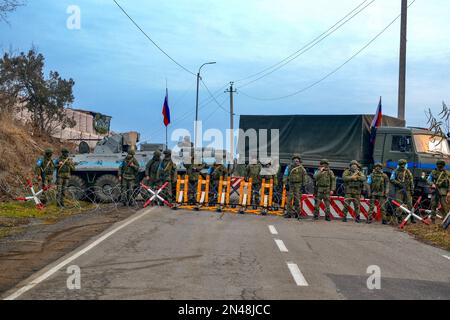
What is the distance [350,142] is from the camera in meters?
21.7

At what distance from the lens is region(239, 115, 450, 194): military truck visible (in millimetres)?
19266

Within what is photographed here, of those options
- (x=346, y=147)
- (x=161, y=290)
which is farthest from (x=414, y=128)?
(x=161, y=290)

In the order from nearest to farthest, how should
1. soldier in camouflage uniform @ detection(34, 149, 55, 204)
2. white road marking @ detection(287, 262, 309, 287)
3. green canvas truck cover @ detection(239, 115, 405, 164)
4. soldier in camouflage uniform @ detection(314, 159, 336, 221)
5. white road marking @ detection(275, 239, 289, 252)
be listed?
white road marking @ detection(287, 262, 309, 287) < white road marking @ detection(275, 239, 289, 252) < soldier in camouflage uniform @ detection(314, 159, 336, 221) < soldier in camouflage uniform @ detection(34, 149, 55, 204) < green canvas truck cover @ detection(239, 115, 405, 164)

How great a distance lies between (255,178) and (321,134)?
17.2 ft

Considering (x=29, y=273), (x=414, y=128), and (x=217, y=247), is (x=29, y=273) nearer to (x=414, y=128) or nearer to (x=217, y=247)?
(x=217, y=247)

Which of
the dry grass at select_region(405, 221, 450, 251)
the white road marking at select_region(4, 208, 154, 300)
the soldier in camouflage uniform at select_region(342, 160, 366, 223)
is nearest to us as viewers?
the white road marking at select_region(4, 208, 154, 300)

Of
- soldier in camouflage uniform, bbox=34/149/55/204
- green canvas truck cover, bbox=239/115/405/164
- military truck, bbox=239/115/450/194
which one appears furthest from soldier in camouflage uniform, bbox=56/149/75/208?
green canvas truck cover, bbox=239/115/405/164

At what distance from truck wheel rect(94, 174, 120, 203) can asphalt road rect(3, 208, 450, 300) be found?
637 cm

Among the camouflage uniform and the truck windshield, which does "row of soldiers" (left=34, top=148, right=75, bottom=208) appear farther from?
the truck windshield

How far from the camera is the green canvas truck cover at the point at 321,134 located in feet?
70.8

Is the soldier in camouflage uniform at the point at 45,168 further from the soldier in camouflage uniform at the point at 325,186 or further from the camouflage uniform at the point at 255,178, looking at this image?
the soldier in camouflage uniform at the point at 325,186

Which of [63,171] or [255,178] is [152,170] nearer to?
[63,171]

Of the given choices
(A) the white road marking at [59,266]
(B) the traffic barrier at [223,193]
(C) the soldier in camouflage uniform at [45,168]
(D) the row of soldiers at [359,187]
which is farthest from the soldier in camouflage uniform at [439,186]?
(C) the soldier in camouflage uniform at [45,168]
